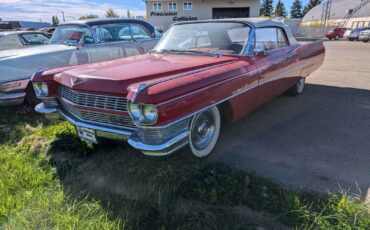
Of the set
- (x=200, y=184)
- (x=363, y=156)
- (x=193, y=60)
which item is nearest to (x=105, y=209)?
(x=200, y=184)

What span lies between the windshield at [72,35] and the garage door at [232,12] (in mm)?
32057

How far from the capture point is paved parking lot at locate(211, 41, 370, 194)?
2930 millimetres

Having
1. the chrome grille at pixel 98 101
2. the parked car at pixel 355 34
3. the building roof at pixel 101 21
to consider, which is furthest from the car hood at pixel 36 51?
the parked car at pixel 355 34

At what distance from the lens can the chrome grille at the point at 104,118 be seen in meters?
2.72

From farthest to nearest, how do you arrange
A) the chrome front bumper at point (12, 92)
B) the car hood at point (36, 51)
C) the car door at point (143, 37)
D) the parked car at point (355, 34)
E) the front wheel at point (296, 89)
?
the parked car at point (355, 34)
the car door at point (143, 37)
the front wheel at point (296, 89)
the car hood at point (36, 51)
the chrome front bumper at point (12, 92)

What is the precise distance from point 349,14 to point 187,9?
32.2 m

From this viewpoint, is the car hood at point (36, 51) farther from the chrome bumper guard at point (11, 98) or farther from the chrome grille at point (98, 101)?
the chrome grille at point (98, 101)

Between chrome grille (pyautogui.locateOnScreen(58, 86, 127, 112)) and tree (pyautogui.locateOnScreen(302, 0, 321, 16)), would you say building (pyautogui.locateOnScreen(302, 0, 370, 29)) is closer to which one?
tree (pyautogui.locateOnScreen(302, 0, 321, 16))

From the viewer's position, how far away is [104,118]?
2840 millimetres

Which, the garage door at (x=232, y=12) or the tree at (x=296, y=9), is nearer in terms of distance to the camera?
the garage door at (x=232, y=12)

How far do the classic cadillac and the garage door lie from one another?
109ft

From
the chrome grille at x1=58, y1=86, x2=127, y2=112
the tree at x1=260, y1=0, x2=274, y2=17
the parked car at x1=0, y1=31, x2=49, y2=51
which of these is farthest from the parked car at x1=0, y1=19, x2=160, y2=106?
the tree at x1=260, y1=0, x2=274, y2=17

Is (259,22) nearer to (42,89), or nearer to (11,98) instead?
(42,89)

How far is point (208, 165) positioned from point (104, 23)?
441cm
